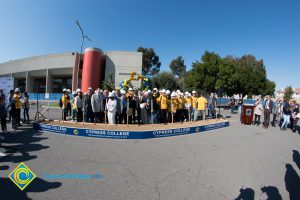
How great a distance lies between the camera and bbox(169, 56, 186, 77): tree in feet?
246

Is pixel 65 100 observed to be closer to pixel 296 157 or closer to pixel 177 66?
pixel 296 157

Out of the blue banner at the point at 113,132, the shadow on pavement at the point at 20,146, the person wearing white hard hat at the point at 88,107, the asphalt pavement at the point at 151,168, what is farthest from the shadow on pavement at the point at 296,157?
the person wearing white hard hat at the point at 88,107

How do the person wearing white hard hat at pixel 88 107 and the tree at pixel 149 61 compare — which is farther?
the tree at pixel 149 61

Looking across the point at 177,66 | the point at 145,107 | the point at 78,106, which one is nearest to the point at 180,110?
the point at 145,107

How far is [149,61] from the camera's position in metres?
60.6

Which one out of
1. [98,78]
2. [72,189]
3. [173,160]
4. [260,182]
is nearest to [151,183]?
[173,160]

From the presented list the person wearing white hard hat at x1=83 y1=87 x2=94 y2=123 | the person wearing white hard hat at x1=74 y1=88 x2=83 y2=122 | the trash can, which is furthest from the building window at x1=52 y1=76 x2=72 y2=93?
the trash can

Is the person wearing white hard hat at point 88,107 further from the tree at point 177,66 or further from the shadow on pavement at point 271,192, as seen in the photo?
the tree at point 177,66

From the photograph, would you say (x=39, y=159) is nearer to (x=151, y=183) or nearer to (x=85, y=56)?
(x=151, y=183)

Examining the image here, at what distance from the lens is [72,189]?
2979mm

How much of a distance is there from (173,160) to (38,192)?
10.5ft

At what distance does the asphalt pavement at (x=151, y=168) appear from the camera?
2.96 m

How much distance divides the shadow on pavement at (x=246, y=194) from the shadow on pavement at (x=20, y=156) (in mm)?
3633

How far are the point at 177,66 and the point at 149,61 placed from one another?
20.0 meters
